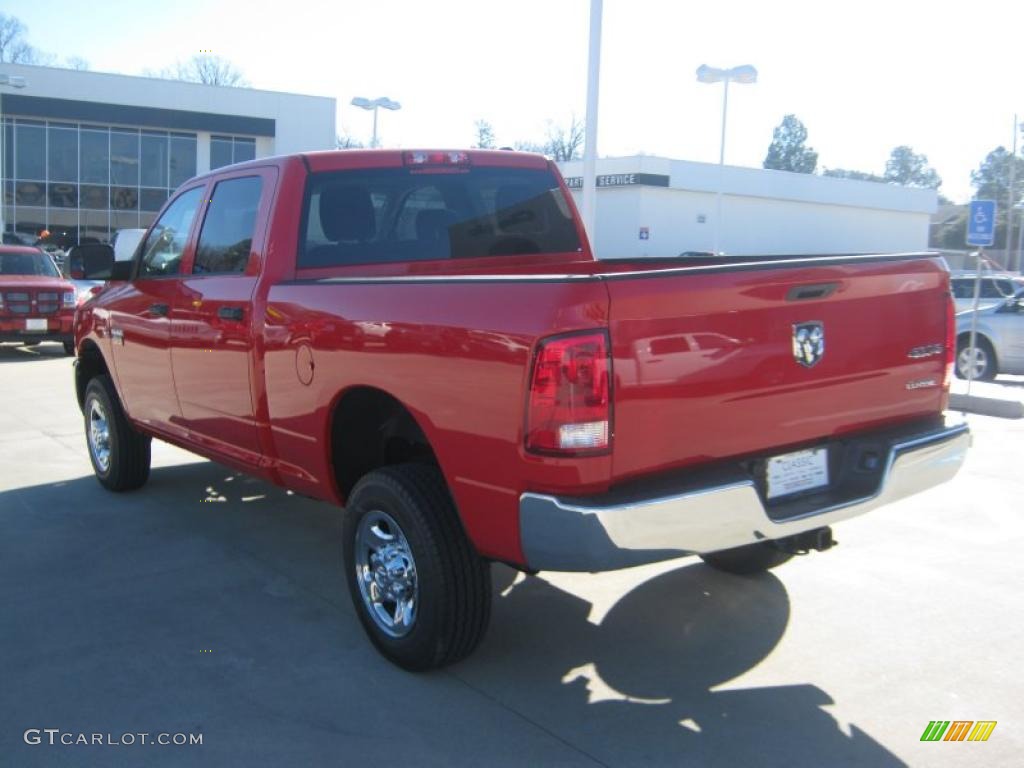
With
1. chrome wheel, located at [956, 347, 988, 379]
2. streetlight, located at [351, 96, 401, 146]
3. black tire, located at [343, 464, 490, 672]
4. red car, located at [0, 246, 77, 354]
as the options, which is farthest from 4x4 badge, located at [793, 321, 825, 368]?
streetlight, located at [351, 96, 401, 146]

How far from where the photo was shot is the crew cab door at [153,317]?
18.8ft

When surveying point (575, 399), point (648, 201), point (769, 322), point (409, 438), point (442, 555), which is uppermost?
point (648, 201)

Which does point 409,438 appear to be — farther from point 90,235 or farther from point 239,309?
point 90,235

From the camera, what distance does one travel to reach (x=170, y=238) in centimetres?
604

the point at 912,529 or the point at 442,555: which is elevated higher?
the point at 442,555

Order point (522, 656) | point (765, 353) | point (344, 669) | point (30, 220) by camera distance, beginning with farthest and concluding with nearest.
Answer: point (30, 220) < point (522, 656) < point (344, 669) < point (765, 353)

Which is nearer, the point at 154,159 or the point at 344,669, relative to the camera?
the point at 344,669

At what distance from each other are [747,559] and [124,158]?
39372mm

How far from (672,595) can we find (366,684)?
166cm

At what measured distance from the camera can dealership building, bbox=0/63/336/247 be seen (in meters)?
37.2

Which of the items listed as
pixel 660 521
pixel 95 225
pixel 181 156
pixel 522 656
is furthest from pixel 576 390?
pixel 95 225

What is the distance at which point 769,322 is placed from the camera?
3539mm

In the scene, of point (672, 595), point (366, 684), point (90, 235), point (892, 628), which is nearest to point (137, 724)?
point (366, 684)

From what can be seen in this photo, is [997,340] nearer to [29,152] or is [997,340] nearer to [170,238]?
[170,238]
